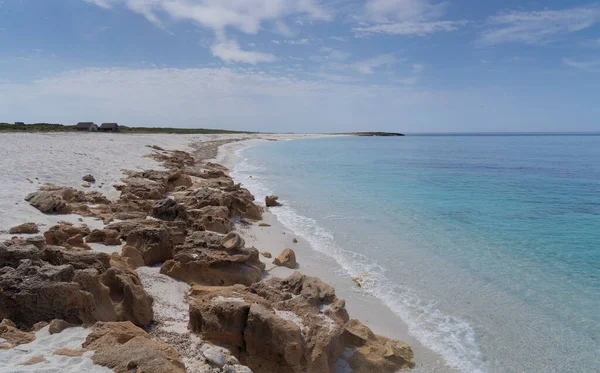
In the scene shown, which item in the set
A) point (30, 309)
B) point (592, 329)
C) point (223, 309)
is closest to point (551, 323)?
point (592, 329)

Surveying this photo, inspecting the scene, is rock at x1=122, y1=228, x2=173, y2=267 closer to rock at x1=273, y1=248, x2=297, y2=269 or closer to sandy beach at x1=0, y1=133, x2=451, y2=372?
sandy beach at x1=0, y1=133, x2=451, y2=372

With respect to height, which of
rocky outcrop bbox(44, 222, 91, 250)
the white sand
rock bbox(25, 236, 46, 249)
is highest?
rock bbox(25, 236, 46, 249)

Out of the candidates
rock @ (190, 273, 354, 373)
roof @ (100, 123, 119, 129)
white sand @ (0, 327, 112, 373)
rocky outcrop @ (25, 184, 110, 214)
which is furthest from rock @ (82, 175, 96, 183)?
roof @ (100, 123, 119, 129)

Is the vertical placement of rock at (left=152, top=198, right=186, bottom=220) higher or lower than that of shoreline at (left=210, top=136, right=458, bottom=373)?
higher

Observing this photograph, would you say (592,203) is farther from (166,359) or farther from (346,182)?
(166,359)

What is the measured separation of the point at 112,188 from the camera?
12.5m

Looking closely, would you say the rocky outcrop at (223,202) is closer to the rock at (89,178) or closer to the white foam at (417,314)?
the white foam at (417,314)

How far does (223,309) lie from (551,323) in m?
4.81

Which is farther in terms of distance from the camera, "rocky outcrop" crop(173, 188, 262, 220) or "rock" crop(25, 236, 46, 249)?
"rocky outcrop" crop(173, 188, 262, 220)

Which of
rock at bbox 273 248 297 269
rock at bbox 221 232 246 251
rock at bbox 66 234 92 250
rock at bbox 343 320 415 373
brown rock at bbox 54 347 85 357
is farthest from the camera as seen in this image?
rock at bbox 273 248 297 269

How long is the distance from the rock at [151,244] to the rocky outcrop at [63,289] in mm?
1777

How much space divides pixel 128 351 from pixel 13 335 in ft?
3.84

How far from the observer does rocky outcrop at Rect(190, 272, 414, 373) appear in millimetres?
4340

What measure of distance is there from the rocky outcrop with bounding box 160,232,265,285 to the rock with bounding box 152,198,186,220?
2.29 m
